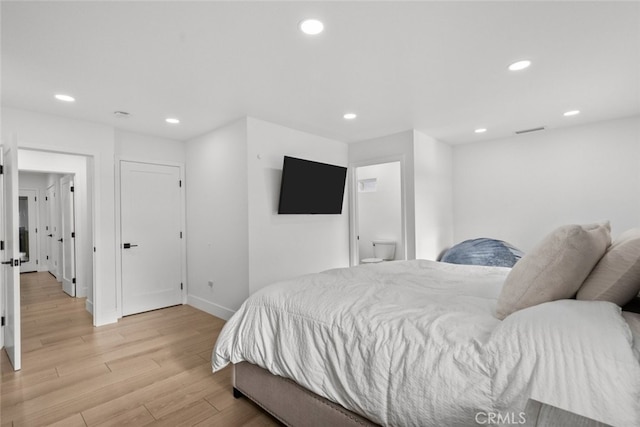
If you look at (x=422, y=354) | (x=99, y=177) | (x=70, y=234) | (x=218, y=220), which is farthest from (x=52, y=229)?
(x=422, y=354)

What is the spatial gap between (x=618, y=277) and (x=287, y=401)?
170cm

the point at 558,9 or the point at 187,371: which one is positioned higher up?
the point at 558,9

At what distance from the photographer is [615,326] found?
98cm

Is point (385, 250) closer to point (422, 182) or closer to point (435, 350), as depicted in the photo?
point (422, 182)

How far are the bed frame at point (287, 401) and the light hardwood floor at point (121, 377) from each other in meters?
0.14

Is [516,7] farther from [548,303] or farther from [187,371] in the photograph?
[187,371]

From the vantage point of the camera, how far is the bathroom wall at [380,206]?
19.2 ft

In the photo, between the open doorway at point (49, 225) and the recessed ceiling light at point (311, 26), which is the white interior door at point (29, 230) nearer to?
the open doorway at point (49, 225)

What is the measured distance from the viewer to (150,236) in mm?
4273

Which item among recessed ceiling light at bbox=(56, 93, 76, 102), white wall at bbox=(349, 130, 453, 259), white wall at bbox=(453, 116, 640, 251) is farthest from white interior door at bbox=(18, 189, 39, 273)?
white wall at bbox=(453, 116, 640, 251)

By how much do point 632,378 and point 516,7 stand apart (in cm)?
191

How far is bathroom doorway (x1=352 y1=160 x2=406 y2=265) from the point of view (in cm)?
586

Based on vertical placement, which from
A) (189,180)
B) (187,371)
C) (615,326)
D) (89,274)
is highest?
(189,180)

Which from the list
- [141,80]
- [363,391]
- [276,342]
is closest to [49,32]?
[141,80]
